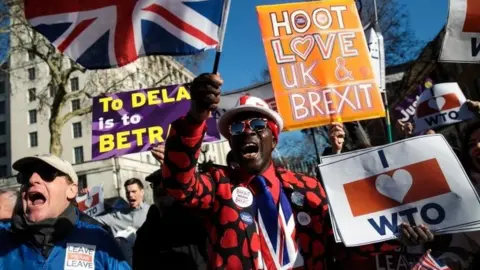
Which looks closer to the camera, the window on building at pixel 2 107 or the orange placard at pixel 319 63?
the orange placard at pixel 319 63

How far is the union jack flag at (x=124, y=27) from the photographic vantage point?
8.90 ft

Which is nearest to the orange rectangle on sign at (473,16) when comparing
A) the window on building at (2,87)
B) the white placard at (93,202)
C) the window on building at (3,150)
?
the white placard at (93,202)

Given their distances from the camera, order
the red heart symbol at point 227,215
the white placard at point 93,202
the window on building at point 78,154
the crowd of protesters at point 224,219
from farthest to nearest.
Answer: the window on building at point 78,154 → the white placard at point 93,202 → the red heart symbol at point 227,215 → the crowd of protesters at point 224,219

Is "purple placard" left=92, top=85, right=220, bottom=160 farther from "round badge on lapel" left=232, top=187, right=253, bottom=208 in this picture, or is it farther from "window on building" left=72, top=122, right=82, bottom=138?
"window on building" left=72, top=122, right=82, bottom=138

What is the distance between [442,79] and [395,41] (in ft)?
13.5

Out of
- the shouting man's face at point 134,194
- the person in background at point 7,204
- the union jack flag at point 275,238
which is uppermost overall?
the shouting man's face at point 134,194

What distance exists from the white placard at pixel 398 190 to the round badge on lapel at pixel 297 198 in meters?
0.13

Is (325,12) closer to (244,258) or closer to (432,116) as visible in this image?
(432,116)

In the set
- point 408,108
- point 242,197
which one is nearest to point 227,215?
point 242,197

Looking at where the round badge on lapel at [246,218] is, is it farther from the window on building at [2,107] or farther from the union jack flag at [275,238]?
the window on building at [2,107]

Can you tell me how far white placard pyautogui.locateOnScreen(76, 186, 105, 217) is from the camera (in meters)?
8.06

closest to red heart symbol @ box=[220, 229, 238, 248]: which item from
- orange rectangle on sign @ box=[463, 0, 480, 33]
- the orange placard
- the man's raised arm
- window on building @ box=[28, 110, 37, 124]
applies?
the man's raised arm

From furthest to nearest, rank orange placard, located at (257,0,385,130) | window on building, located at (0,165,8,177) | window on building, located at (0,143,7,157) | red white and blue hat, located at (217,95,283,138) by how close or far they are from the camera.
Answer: window on building, located at (0,143,7,157), window on building, located at (0,165,8,177), orange placard, located at (257,0,385,130), red white and blue hat, located at (217,95,283,138)

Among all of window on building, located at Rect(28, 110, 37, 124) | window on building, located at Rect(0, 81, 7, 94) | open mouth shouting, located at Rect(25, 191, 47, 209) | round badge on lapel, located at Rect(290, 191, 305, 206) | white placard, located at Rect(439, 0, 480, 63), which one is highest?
window on building, located at Rect(0, 81, 7, 94)
